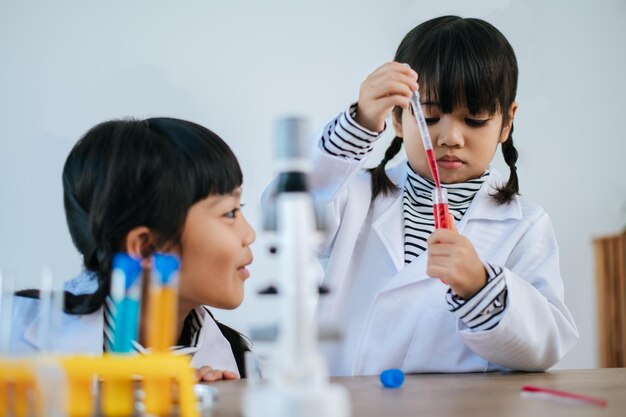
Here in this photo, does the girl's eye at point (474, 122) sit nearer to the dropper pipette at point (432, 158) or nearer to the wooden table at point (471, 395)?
the dropper pipette at point (432, 158)

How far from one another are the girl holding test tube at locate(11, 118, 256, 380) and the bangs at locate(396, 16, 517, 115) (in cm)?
35

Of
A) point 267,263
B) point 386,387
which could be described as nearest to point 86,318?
point 386,387

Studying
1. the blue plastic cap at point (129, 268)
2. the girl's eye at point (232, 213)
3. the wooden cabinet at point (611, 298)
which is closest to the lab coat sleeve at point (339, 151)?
the girl's eye at point (232, 213)

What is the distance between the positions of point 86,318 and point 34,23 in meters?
1.48

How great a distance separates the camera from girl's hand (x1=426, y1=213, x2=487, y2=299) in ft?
2.81

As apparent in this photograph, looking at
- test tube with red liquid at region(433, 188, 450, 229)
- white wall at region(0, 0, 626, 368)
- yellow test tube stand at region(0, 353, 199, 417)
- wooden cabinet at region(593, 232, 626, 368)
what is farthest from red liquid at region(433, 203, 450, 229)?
wooden cabinet at region(593, 232, 626, 368)

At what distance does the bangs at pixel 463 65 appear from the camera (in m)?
1.11

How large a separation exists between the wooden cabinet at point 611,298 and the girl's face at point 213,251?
6.40 feet

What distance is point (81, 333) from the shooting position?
2.80 feet

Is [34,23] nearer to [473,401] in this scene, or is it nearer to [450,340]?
[450,340]

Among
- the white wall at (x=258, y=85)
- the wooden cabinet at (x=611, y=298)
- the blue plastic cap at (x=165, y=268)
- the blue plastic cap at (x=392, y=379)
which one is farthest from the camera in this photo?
the wooden cabinet at (x=611, y=298)

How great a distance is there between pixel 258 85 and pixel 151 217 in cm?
145

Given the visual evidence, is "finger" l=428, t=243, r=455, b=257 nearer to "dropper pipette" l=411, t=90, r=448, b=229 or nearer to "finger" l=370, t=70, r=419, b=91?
"dropper pipette" l=411, t=90, r=448, b=229

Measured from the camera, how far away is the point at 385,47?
2391mm
